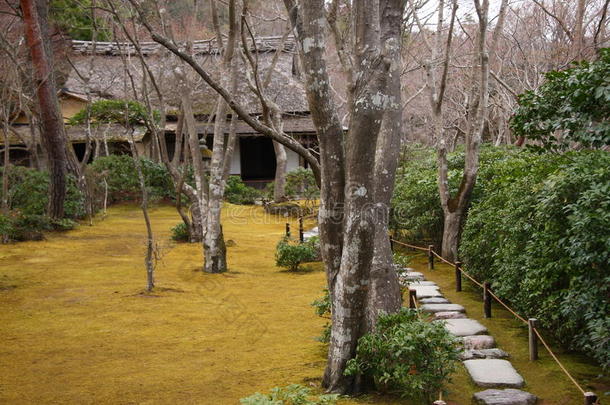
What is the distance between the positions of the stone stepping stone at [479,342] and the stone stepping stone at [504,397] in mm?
1184

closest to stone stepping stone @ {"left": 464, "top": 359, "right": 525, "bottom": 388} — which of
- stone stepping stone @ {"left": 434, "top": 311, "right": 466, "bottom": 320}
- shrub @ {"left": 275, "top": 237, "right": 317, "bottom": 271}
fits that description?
stone stepping stone @ {"left": 434, "top": 311, "right": 466, "bottom": 320}

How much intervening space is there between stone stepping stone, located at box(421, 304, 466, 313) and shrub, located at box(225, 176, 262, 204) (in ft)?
52.1

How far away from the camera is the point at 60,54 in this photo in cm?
2605

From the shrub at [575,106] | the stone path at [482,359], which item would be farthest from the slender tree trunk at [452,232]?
the shrub at [575,106]

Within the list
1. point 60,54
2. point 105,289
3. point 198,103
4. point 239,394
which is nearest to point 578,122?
point 239,394

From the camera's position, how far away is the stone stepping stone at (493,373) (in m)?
5.18

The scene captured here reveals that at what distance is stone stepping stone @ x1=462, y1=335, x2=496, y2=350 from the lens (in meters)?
6.20

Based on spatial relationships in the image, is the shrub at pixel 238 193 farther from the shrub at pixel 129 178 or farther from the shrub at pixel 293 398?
the shrub at pixel 293 398

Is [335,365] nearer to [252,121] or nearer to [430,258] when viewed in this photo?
[252,121]

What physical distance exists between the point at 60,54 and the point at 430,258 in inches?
830

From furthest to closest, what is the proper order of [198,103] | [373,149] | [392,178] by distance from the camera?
[198,103] → [392,178] → [373,149]

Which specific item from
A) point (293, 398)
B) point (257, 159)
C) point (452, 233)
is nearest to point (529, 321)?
point (293, 398)

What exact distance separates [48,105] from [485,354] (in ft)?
Result: 43.1

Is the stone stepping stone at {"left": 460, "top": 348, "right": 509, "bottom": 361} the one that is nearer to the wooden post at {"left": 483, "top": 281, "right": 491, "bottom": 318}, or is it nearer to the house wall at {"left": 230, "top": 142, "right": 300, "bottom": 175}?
the wooden post at {"left": 483, "top": 281, "right": 491, "bottom": 318}
